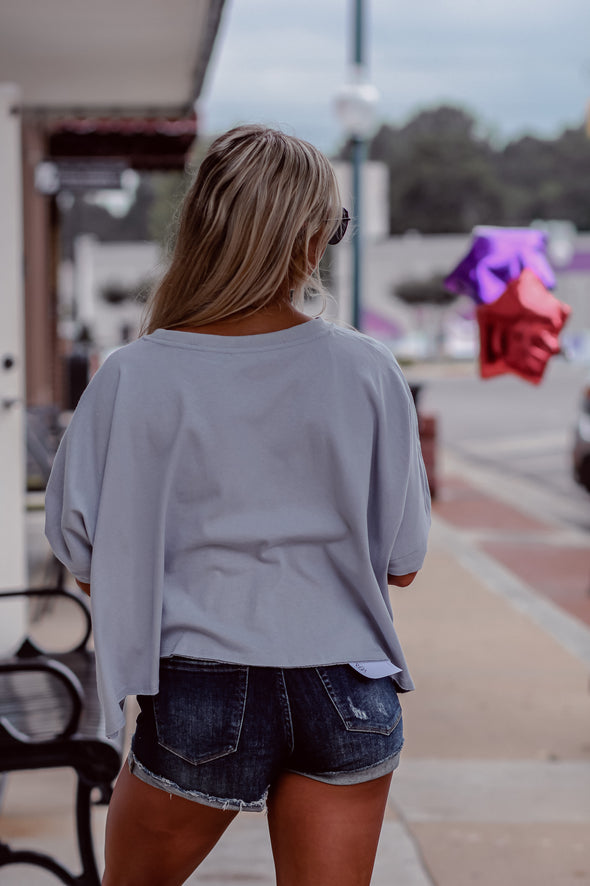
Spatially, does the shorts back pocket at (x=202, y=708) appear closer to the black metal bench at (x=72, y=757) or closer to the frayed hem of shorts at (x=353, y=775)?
the frayed hem of shorts at (x=353, y=775)

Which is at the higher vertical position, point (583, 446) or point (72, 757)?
point (72, 757)

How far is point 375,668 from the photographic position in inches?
66.7

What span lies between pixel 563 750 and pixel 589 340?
39653 millimetres

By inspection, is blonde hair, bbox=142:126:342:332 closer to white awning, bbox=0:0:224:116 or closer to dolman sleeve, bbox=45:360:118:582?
dolman sleeve, bbox=45:360:118:582

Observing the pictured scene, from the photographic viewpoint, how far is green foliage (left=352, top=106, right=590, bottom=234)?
3219 inches

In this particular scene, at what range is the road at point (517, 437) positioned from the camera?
38.9ft

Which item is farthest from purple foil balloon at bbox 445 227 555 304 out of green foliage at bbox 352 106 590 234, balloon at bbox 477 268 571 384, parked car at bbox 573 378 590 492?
green foliage at bbox 352 106 590 234

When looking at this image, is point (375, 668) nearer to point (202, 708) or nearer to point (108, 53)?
point (202, 708)

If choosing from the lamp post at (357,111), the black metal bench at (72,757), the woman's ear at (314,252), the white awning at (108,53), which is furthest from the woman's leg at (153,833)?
the lamp post at (357,111)

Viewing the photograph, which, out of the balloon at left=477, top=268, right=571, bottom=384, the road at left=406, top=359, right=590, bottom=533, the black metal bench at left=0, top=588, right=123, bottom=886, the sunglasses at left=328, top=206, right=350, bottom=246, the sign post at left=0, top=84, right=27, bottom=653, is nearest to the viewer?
the sunglasses at left=328, top=206, right=350, bottom=246

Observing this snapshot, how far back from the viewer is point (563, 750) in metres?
4.39

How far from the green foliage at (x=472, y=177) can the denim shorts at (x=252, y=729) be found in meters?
73.9

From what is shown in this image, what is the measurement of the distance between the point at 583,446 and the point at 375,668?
8289 millimetres

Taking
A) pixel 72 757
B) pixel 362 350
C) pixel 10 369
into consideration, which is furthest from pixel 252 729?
pixel 10 369
